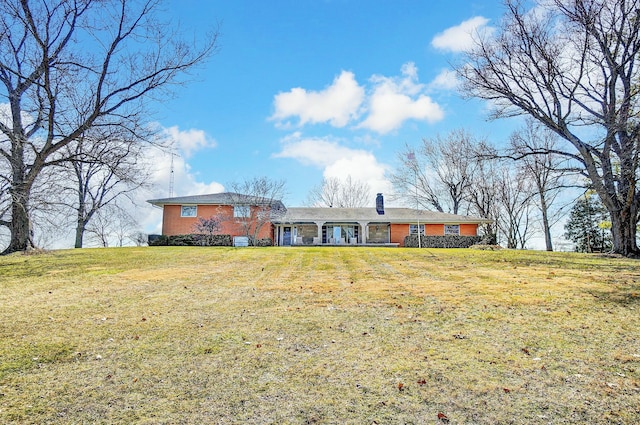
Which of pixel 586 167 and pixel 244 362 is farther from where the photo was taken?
pixel 586 167

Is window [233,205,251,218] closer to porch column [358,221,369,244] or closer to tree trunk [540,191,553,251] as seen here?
porch column [358,221,369,244]

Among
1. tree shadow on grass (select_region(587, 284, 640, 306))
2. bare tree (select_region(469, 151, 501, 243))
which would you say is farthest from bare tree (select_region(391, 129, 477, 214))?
tree shadow on grass (select_region(587, 284, 640, 306))

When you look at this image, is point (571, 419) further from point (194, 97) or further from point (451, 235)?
point (451, 235)

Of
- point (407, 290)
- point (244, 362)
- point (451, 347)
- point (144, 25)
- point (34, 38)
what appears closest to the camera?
point (244, 362)

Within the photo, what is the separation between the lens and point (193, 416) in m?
3.12

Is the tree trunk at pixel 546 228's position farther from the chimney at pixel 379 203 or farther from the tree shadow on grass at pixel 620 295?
the tree shadow on grass at pixel 620 295

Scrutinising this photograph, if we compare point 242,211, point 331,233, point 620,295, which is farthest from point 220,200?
point 620,295

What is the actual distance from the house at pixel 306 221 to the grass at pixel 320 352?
1869 centimetres

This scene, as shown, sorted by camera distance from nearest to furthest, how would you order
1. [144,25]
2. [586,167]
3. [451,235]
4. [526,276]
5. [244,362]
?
[244,362] → [526,276] → [144,25] → [586,167] → [451,235]

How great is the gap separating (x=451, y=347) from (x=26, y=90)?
17.3 m

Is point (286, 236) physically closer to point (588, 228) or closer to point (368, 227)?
point (368, 227)

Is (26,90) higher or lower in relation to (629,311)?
higher

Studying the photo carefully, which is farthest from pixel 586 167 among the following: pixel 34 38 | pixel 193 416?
pixel 34 38

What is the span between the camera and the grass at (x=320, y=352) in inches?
128
